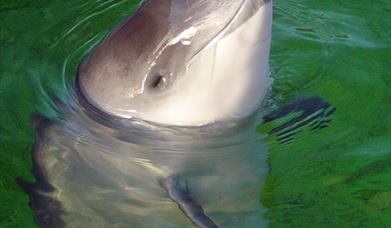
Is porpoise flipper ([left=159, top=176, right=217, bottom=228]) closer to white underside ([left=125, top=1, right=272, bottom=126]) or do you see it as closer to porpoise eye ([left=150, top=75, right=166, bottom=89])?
white underside ([left=125, top=1, right=272, bottom=126])

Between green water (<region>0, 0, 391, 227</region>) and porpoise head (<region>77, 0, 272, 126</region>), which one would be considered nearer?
porpoise head (<region>77, 0, 272, 126</region>)

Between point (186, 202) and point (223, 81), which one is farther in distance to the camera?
point (223, 81)

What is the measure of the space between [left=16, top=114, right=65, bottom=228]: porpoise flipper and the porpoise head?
0.48m

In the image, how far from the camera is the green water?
17.1 ft

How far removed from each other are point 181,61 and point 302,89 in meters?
1.39

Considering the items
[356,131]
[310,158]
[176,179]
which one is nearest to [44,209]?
[176,179]

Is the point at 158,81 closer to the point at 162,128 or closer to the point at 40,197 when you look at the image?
the point at 162,128

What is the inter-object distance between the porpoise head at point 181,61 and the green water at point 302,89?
0.55 m

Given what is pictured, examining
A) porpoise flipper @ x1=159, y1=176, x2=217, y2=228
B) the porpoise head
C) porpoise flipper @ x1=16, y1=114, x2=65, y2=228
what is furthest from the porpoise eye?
porpoise flipper @ x1=16, y1=114, x2=65, y2=228

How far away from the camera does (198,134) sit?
5242 millimetres

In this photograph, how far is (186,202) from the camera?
480 cm

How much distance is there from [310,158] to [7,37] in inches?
113

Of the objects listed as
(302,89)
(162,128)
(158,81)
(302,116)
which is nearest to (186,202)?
(162,128)

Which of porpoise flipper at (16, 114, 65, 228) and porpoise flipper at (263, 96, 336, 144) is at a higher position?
porpoise flipper at (16, 114, 65, 228)
